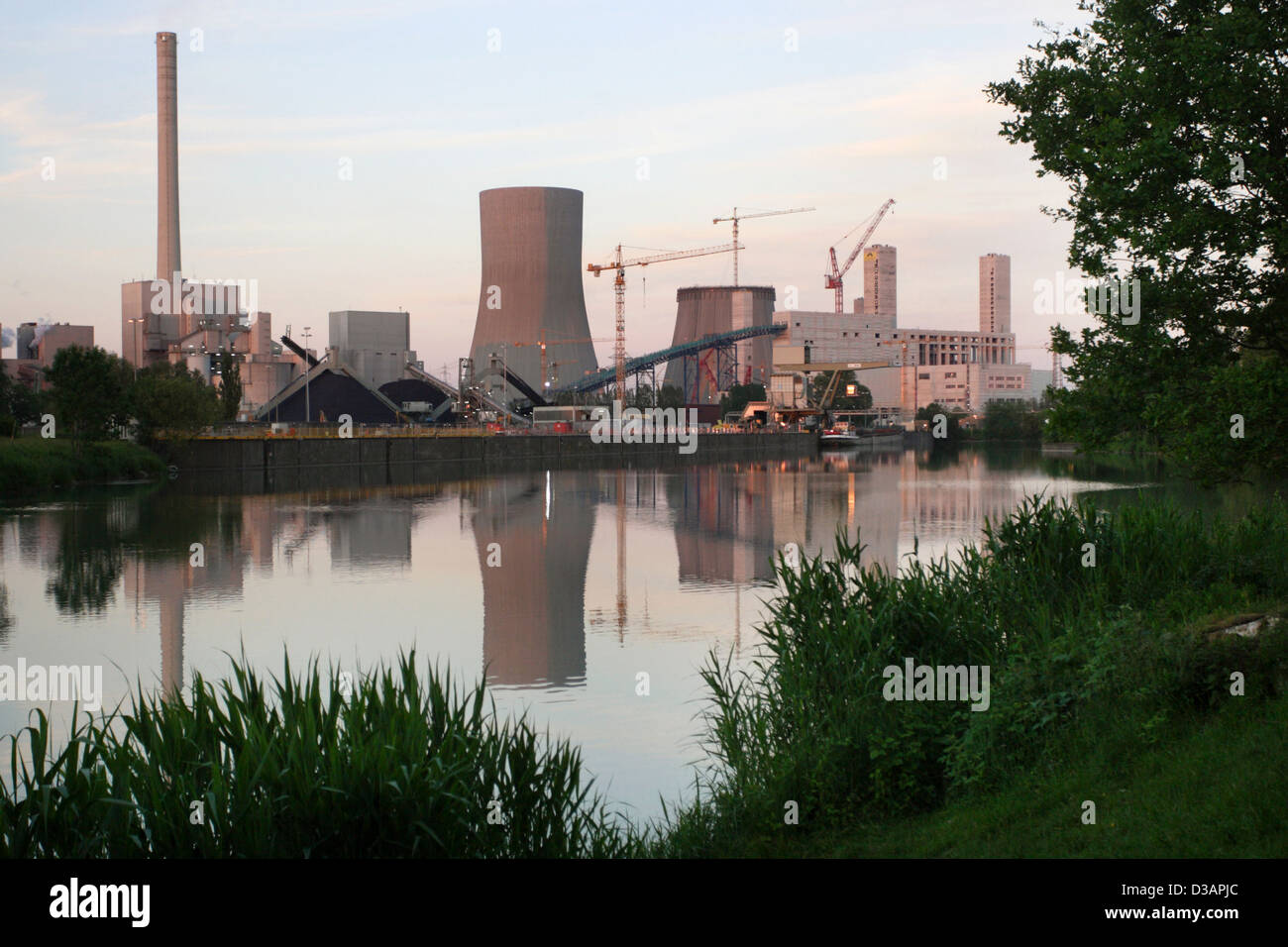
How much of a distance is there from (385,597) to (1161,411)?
546 inches

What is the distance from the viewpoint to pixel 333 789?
6.48m

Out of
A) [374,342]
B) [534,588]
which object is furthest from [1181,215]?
[374,342]

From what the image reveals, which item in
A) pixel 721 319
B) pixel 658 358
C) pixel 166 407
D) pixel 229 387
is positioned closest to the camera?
pixel 166 407

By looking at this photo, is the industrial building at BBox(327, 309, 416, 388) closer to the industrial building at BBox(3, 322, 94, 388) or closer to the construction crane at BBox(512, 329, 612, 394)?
the construction crane at BBox(512, 329, 612, 394)

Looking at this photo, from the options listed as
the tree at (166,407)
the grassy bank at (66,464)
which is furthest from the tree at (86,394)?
the tree at (166,407)

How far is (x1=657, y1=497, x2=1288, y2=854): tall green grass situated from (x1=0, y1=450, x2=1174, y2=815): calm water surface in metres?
1.24

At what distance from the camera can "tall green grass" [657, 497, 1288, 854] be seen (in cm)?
844

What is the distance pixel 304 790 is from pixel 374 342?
122548mm

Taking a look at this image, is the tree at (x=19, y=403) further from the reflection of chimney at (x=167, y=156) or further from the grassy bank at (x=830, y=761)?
the grassy bank at (x=830, y=761)

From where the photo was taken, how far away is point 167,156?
3415 inches

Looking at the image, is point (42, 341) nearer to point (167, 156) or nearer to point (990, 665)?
point (167, 156)
